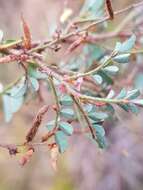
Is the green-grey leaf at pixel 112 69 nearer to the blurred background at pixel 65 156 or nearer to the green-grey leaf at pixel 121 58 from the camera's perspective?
the green-grey leaf at pixel 121 58

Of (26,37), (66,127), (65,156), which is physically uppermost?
(65,156)

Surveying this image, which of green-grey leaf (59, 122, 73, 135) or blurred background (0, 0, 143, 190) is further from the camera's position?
blurred background (0, 0, 143, 190)

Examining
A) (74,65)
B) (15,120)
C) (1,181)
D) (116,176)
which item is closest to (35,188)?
(1,181)

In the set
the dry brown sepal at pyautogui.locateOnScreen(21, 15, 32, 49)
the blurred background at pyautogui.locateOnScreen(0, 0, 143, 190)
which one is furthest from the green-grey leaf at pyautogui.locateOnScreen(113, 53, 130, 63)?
the blurred background at pyautogui.locateOnScreen(0, 0, 143, 190)

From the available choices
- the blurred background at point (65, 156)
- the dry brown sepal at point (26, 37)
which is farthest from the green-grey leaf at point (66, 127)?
the blurred background at point (65, 156)

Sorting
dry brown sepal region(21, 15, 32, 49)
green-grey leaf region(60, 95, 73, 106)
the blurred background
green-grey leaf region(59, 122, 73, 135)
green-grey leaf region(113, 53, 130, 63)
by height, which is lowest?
green-grey leaf region(59, 122, 73, 135)

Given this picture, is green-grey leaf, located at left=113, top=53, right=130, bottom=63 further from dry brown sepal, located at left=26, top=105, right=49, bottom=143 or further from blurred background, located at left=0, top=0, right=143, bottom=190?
blurred background, located at left=0, top=0, right=143, bottom=190

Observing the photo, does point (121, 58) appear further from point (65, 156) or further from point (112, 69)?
point (65, 156)

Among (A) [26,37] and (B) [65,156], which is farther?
(B) [65,156]

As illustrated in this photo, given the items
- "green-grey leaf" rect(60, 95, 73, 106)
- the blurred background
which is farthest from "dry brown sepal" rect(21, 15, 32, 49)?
the blurred background

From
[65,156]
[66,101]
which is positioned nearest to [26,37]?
[66,101]

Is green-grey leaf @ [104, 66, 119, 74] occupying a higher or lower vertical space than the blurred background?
lower
